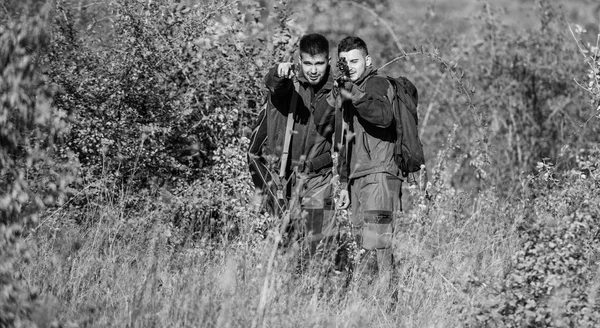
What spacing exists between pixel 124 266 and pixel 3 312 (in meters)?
1.65

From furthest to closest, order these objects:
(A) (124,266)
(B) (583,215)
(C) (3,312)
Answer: (A) (124,266), (B) (583,215), (C) (3,312)

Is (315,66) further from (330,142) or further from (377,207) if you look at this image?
(377,207)

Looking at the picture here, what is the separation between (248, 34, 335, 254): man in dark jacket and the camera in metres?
6.16

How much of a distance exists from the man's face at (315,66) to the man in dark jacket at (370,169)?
14cm

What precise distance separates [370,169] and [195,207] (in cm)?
165

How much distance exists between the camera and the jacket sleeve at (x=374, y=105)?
228 inches

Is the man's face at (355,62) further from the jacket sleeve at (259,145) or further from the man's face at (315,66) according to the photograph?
the jacket sleeve at (259,145)

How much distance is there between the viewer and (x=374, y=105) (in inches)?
229

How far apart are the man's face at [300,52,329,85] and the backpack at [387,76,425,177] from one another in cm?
53

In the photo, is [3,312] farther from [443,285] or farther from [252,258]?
[443,285]

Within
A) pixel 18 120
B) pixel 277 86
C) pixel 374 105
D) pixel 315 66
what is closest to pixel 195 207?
pixel 277 86

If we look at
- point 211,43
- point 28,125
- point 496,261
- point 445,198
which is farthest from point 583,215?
point 211,43

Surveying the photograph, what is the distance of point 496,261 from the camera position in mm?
6594

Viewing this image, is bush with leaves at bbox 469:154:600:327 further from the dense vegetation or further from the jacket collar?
the jacket collar
